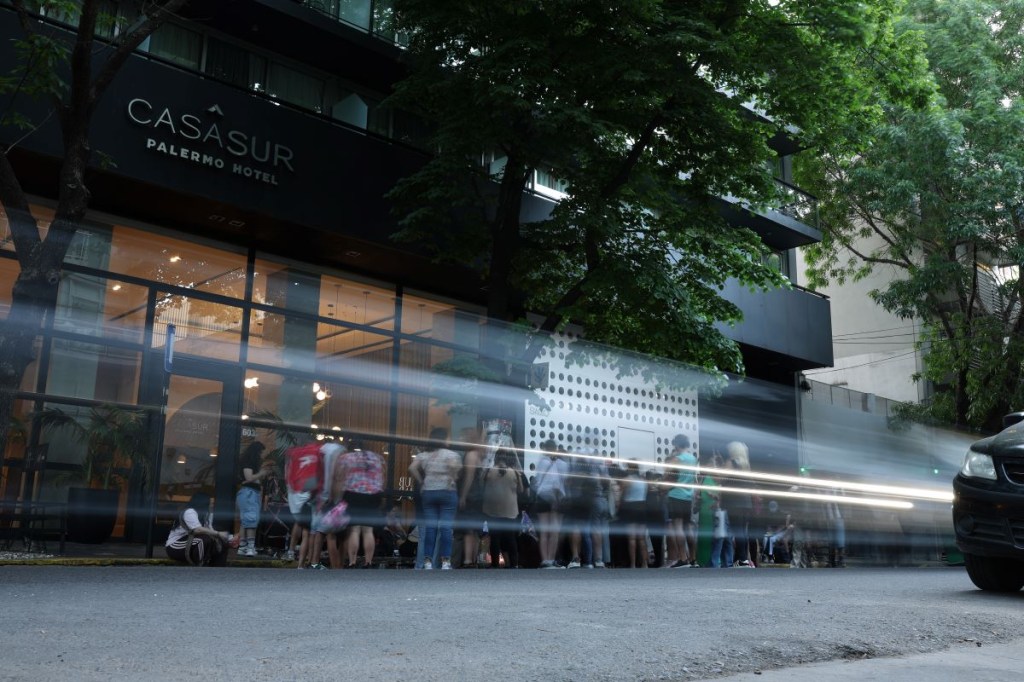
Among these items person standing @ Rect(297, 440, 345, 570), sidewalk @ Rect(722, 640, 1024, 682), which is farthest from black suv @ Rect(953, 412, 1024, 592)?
person standing @ Rect(297, 440, 345, 570)

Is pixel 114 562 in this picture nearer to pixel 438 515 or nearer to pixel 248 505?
pixel 248 505

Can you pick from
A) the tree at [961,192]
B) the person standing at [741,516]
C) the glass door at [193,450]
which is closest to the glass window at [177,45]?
the glass door at [193,450]

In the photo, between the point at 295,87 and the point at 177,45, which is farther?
the point at 295,87

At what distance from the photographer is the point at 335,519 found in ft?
36.7

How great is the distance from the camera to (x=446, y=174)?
13797 mm

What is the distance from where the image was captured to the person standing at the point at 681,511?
47.1ft

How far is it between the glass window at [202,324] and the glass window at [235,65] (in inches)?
132

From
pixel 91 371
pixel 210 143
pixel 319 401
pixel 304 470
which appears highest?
pixel 210 143

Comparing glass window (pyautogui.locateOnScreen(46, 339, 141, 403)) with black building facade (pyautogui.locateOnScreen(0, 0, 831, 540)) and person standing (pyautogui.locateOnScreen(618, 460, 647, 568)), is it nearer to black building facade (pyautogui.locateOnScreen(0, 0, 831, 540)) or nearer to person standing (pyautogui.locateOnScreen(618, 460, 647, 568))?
black building facade (pyautogui.locateOnScreen(0, 0, 831, 540))

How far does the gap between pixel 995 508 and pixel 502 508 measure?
6.04m

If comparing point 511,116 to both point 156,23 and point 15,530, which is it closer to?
point 156,23

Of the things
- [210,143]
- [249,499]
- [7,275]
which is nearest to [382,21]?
[210,143]

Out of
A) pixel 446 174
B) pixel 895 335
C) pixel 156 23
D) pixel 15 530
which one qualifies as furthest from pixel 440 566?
pixel 895 335

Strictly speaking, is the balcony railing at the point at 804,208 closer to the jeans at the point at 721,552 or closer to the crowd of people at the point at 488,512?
the crowd of people at the point at 488,512
